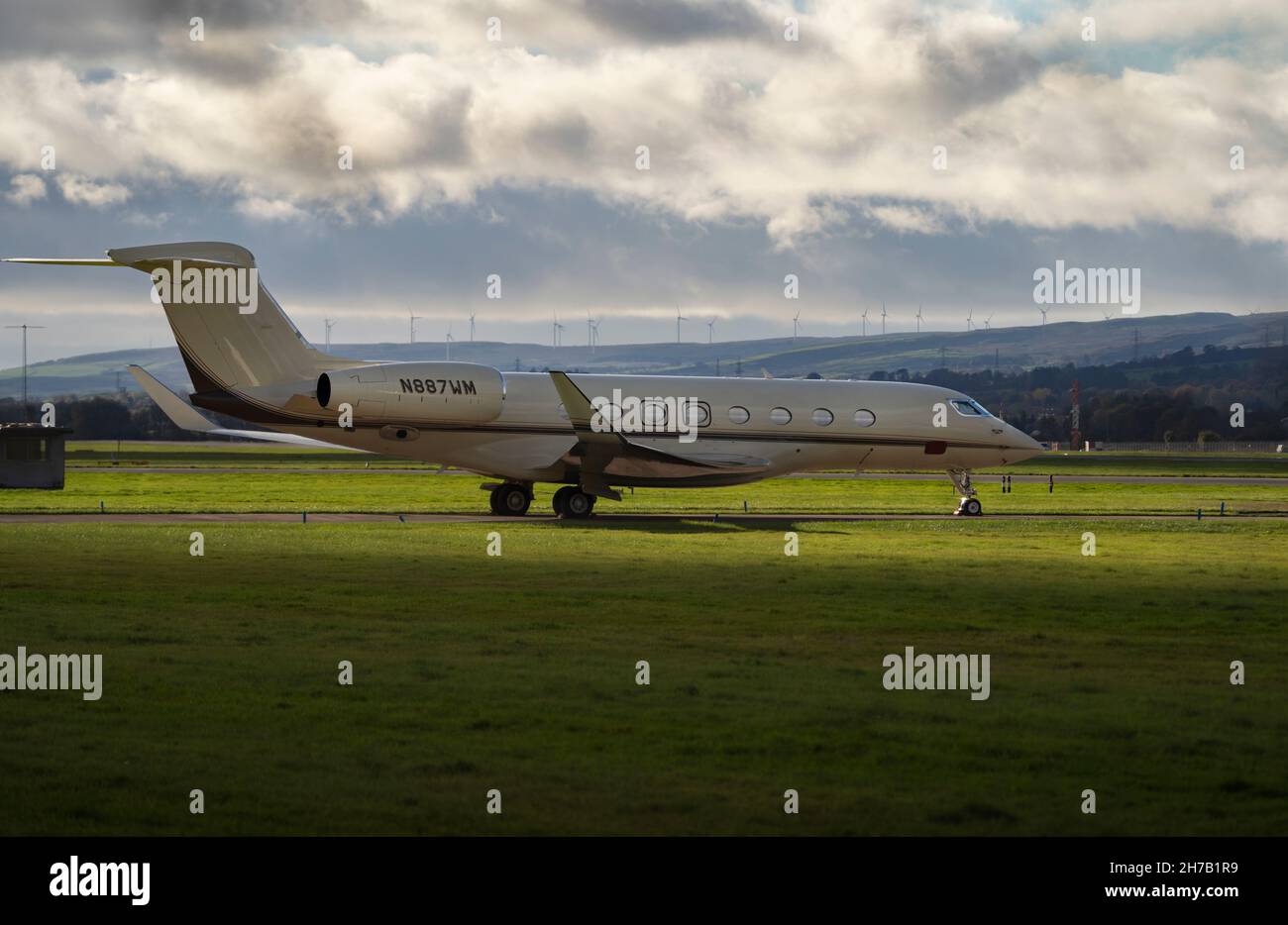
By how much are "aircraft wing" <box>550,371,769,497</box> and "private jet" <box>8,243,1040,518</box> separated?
0.13 ft

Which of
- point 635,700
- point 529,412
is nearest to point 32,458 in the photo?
point 529,412

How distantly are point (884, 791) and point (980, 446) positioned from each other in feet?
104

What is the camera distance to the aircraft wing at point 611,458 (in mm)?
34938

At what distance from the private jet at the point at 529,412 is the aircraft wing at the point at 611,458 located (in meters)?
0.04

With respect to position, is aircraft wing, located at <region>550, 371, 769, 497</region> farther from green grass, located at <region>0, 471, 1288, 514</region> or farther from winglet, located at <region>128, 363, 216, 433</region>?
winglet, located at <region>128, 363, 216, 433</region>

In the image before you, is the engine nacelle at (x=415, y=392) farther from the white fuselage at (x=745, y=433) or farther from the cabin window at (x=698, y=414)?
the cabin window at (x=698, y=414)

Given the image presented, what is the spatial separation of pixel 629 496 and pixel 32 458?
834 inches

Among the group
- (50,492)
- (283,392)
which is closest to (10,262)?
(283,392)

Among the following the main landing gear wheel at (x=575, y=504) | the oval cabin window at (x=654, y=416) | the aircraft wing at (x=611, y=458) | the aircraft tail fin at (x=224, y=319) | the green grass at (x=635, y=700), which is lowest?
the green grass at (x=635, y=700)

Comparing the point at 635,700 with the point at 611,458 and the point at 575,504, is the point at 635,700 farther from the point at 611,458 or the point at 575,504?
the point at 575,504

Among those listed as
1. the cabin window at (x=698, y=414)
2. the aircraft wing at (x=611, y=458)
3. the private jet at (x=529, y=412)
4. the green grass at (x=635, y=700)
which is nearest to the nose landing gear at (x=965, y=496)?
the private jet at (x=529, y=412)

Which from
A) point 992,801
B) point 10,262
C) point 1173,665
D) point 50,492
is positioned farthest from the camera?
point 50,492
